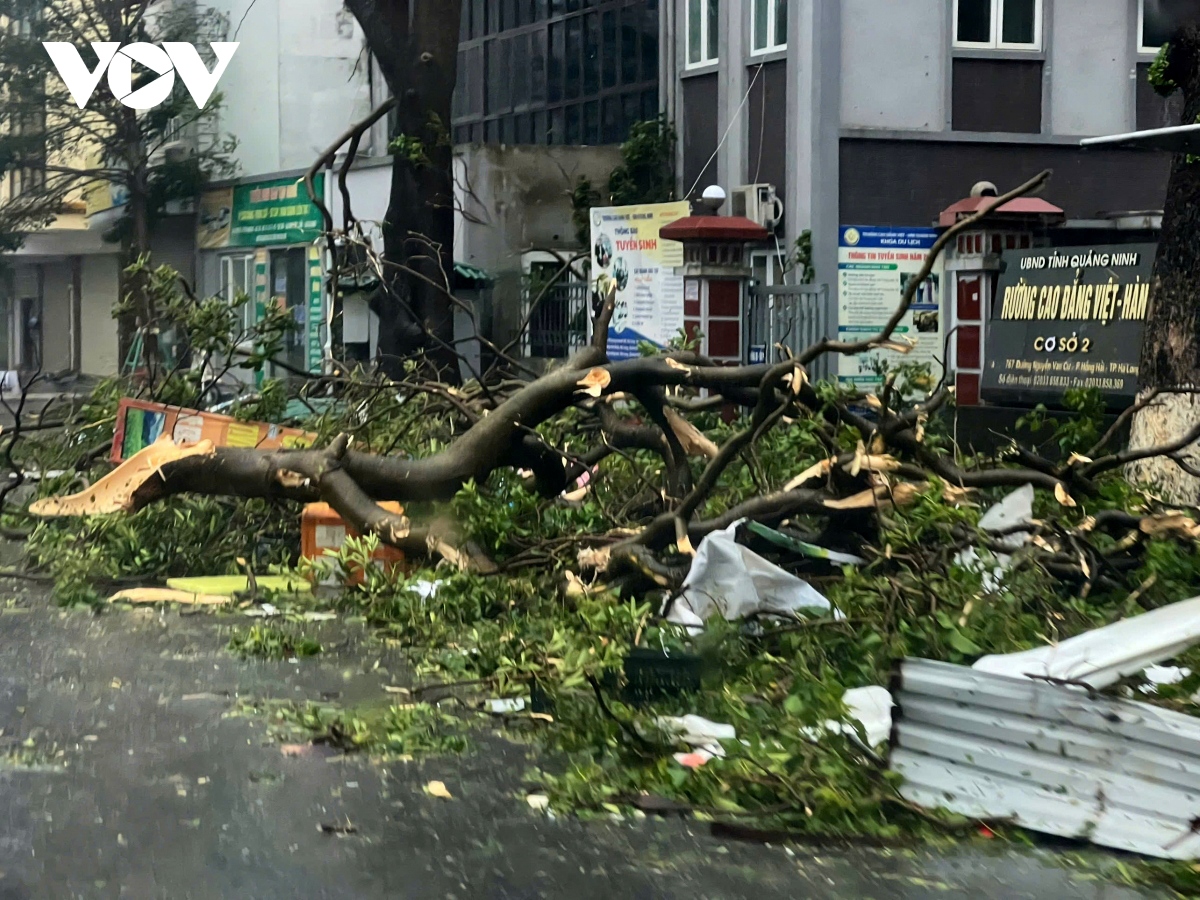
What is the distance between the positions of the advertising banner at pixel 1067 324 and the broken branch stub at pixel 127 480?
20.1 feet

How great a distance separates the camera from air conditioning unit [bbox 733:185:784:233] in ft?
54.0

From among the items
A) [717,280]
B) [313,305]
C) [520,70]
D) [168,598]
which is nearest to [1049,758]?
[168,598]

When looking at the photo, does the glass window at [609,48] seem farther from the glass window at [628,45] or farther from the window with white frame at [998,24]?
the window with white frame at [998,24]

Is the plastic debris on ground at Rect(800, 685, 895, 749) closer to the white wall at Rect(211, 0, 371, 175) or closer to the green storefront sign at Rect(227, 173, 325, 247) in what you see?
the green storefront sign at Rect(227, 173, 325, 247)

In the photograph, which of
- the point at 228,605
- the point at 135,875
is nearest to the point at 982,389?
the point at 228,605

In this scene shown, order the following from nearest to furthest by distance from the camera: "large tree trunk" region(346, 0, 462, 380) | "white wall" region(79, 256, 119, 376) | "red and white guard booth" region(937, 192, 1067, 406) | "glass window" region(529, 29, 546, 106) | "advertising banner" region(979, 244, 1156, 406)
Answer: "advertising banner" region(979, 244, 1156, 406)
"red and white guard booth" region(937, 192, 1067, 406)
"large tree trunk" region(346, 0, 462, 380)
"glass window" region(529, 29, 546, 106)
"white wall" region(79, 256, 119, 376)

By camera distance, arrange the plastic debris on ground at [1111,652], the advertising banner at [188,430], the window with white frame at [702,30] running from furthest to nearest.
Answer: the window with white frame at [702,30], the advertising banner at [188,430], the plastic debris on ground at [1111,652]

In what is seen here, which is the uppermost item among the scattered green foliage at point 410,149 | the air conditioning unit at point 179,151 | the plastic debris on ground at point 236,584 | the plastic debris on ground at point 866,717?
the air conditioning unit at point 179,151

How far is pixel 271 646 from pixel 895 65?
456 inches

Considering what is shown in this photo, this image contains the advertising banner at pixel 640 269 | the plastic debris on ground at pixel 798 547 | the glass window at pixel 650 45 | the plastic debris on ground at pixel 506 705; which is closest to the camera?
the plastic debris on ground at pixel 506 705

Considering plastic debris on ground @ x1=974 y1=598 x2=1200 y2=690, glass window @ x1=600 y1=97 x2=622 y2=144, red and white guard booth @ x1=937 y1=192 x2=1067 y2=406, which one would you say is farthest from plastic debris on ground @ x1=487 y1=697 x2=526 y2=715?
glass window @ x1=600 y1=97 x2=622 y2=144

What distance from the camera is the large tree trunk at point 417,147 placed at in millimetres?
14773

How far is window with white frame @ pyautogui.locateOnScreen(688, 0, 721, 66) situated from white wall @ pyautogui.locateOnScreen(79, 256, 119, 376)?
2208 centimetres
